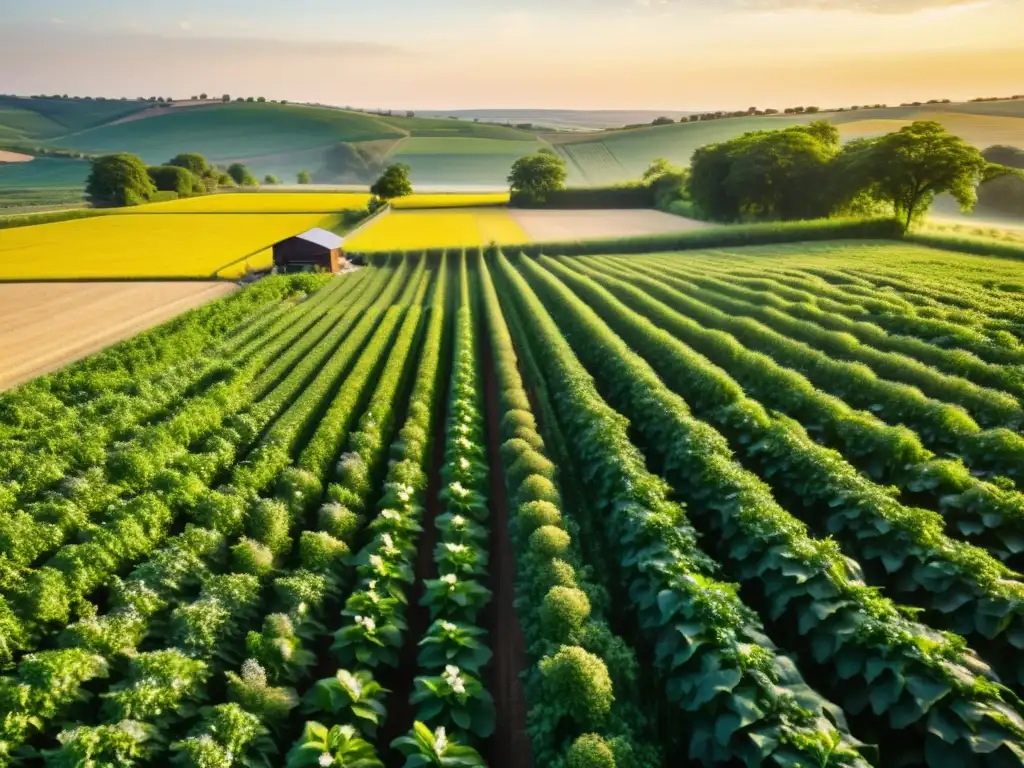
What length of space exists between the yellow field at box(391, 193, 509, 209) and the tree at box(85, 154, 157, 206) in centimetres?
3883

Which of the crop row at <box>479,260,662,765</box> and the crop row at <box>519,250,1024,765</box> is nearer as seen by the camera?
the crop row at <box>519,250,1024,765</box>

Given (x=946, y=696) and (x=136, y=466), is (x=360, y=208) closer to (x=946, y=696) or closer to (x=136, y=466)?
Result: (x=136, y=466)

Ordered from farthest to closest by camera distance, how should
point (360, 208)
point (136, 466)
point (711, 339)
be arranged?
point (360, 208)
point (711, 339)
point (136, 466)

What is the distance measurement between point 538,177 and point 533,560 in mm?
90676

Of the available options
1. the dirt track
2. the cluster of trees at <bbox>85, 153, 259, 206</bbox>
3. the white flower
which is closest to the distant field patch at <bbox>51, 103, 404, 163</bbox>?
the cluster of trees at <bbox>85, 153, 259, 206</bbox>

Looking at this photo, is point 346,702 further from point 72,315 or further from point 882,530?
point 72,315

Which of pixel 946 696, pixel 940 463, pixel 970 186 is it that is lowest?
pixel 946 696

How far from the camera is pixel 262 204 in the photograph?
331ft

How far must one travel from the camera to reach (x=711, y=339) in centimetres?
2334

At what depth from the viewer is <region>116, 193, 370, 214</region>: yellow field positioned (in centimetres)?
9288

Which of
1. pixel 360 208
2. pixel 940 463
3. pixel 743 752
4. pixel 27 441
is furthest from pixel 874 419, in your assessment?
pixel 360 208

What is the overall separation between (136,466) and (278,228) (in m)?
69.1

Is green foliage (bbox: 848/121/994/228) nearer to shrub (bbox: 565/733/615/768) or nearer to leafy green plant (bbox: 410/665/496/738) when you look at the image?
leafy green plant (bbox: 410/665/496/738)

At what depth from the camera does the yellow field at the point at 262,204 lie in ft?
305
